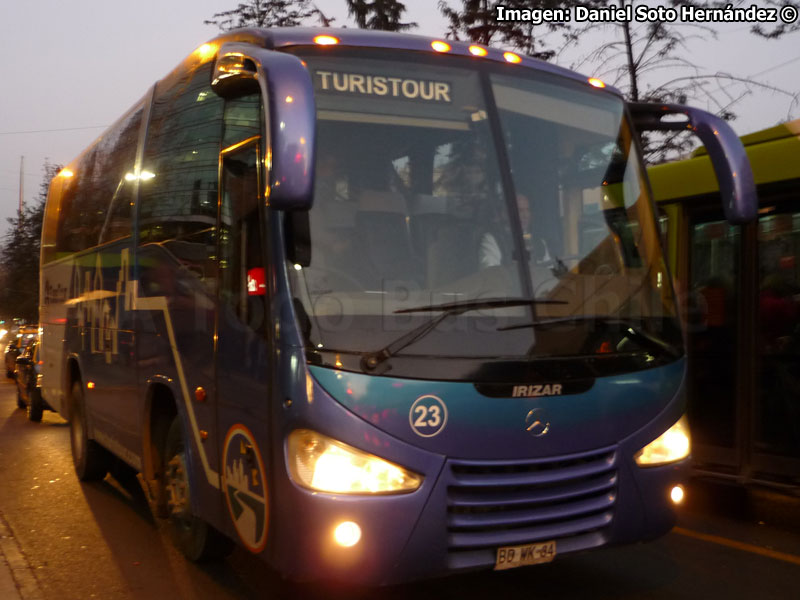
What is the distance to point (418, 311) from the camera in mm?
4258

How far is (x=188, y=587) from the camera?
5.44 m

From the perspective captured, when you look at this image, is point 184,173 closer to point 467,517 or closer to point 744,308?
point 467,517

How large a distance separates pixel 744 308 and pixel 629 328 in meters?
3.18

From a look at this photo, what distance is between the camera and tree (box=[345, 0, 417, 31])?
2448cm

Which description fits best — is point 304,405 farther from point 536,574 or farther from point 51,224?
point 51,224

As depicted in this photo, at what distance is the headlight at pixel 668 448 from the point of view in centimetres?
466

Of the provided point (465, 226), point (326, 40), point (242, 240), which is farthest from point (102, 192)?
point (465, 226)

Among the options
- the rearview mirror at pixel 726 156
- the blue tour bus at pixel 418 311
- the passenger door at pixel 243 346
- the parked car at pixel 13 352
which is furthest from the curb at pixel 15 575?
the parked car at pixel 13 352

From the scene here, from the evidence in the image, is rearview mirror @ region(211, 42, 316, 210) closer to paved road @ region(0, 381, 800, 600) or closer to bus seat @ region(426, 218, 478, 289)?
bus seat @ region(426, 218, 478, 289)

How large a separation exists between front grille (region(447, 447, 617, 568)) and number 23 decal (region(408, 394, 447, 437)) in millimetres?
172

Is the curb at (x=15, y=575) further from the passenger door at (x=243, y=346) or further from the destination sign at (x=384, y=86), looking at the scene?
the destination sign at (x=384, y=86)

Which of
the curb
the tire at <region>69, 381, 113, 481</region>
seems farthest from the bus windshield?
the tire at <region>69, 381, 113, 481</region>

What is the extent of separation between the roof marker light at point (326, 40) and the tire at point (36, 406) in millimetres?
11591

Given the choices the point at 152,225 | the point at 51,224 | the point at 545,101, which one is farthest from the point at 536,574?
the point at 51,224
